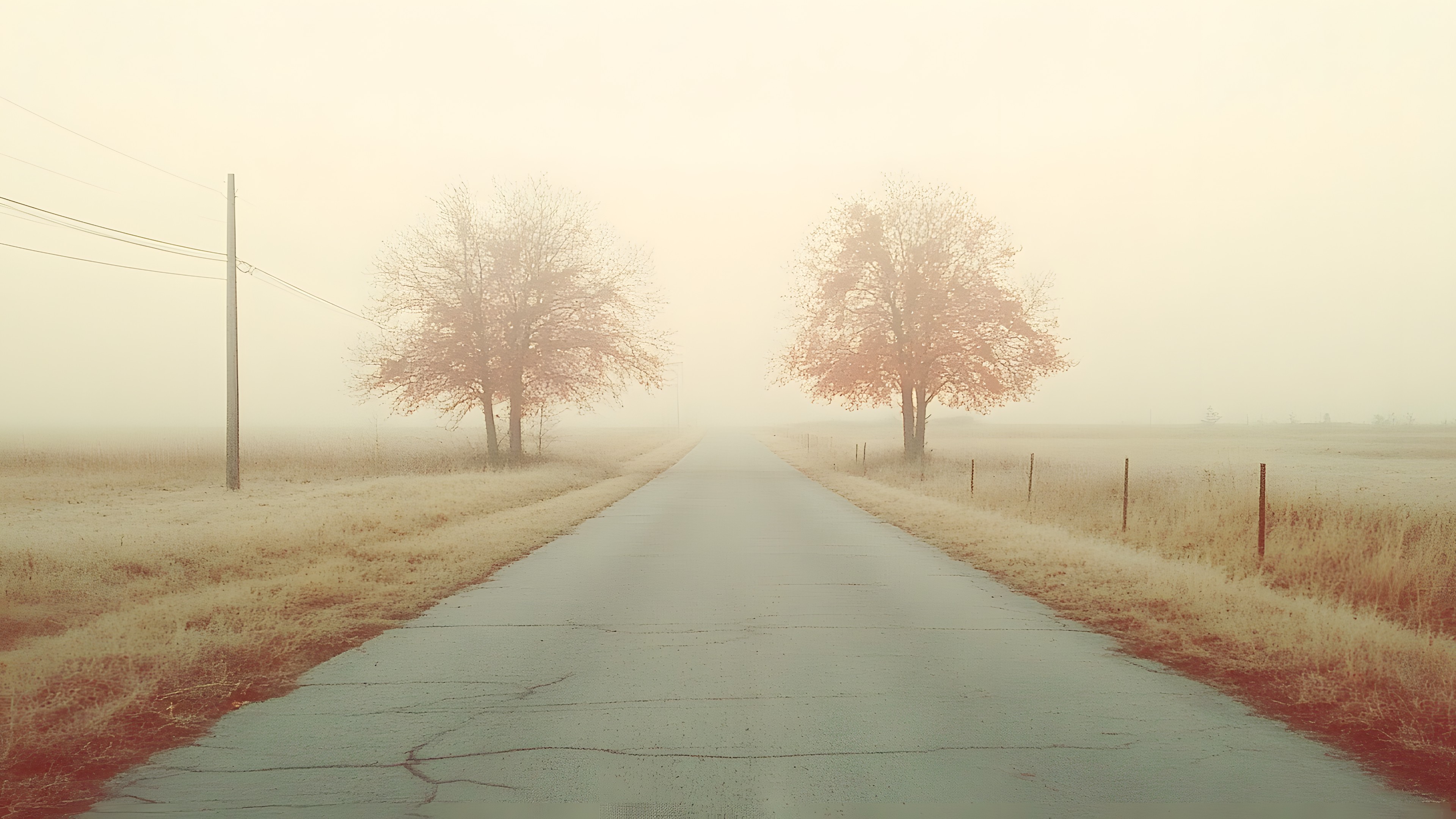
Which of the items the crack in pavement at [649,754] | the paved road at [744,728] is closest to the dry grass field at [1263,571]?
the paved road at [744,728]

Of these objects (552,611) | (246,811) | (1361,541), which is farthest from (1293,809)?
(1361,541)

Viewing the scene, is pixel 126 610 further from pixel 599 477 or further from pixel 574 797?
pixel 599 477

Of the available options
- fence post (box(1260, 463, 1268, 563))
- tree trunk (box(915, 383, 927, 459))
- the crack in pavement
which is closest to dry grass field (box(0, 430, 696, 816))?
the crack in pavement

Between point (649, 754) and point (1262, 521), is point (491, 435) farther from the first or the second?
point (649, 754)

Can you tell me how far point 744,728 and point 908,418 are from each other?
2855 centimetres

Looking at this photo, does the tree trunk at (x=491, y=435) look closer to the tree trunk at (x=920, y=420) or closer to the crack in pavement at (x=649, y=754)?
the tree trunk at (x=920, y=420)

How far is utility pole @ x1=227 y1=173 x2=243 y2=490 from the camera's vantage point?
829 inches

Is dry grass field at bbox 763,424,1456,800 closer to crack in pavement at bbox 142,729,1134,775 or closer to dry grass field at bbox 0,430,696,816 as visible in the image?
crack in pavement at bbox 142,729,1134,775

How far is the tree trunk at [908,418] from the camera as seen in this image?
32250 mm

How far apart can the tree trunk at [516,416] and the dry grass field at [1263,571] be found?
39.5ft

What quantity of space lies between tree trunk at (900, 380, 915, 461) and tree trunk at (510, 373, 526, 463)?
1460cm

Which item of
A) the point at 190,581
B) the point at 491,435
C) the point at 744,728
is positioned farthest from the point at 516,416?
the point at 744,728

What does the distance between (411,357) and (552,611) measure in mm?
23865

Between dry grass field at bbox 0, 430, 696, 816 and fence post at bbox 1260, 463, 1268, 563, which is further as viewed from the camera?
fence post at bbox 1260, 463, 1268, 563
